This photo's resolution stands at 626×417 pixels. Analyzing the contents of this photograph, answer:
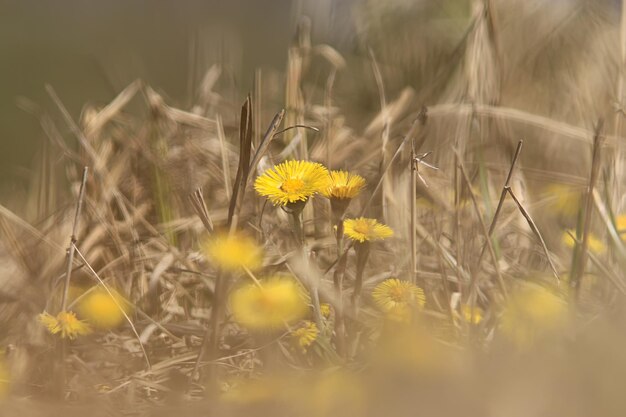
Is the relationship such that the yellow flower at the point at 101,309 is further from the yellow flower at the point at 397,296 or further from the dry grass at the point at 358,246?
the yellow flower at the point at 397,296

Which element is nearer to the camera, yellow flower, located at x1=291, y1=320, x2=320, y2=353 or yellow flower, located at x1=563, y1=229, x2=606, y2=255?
yellow flower, located at x1=291, y1=320, x2=320, y2=353

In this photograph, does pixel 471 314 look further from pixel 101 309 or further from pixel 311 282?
pixel 101 309

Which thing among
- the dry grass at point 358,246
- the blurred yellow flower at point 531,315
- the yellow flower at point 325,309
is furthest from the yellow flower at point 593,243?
the yellow flower at point 325,309

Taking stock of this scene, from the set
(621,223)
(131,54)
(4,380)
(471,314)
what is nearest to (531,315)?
(471,314)

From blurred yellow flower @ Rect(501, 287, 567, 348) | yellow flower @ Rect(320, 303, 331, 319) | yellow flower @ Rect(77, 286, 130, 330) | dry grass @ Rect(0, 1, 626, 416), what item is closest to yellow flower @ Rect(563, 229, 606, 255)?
dry grass @ Rect(0, 1, 626, 416)

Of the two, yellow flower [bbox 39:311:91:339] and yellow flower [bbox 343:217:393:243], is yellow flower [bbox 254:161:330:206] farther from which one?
yellow flower [bbox 39:311:91:339]

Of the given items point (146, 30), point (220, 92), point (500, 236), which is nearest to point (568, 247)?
point (500, 236)

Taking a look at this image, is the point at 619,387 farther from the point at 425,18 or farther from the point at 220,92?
the point at 425,18
